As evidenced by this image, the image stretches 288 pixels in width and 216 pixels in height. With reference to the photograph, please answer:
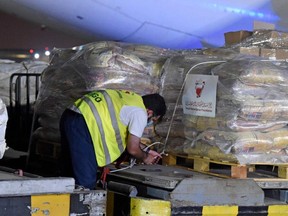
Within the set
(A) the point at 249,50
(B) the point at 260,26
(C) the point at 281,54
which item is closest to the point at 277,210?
(A) the point at 249,50

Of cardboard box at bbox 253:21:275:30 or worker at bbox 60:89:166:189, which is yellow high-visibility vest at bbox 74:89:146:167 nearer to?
worker at bbox 60:89:166:189

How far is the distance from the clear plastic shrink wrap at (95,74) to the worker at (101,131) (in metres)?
0.72

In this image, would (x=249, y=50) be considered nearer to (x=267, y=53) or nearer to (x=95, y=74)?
(x=267, y=53)

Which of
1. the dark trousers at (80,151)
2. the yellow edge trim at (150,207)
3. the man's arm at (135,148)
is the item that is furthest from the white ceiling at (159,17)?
the yellow edge trim at (150,207)

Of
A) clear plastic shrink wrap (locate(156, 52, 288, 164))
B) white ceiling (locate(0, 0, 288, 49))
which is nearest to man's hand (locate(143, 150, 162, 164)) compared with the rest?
clear plastic shrink wrap (locate(156, 52, 288, 164))

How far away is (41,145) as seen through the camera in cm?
586

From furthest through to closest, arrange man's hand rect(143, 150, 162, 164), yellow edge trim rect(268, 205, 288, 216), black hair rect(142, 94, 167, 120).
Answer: man's hand rect(143, 150, 162, 164) → black hair rect(142, 94, 167, 120) → yellow edge trim rect(268, 205, 288, 216)

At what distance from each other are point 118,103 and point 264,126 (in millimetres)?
1096

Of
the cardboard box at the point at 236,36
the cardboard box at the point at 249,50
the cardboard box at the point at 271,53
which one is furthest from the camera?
the cardboard box at the point at 236,36

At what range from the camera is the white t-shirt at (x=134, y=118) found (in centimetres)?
441

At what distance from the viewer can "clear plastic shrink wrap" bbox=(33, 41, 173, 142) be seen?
5.30m

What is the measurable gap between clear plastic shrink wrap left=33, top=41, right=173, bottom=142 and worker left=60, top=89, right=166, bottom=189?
72cm

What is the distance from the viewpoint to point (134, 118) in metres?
4.41

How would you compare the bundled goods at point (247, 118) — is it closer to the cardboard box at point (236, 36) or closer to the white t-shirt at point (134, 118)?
the white t-shirt at point (134, 118)
